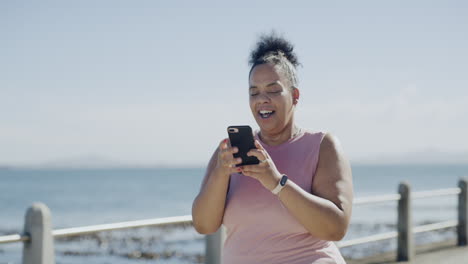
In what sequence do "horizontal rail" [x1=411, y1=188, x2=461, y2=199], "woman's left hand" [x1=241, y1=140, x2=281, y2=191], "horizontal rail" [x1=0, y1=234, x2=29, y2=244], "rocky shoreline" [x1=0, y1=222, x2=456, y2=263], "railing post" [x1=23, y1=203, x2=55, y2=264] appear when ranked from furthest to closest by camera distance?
1. "rocky shoreline" [x1=0, y1=222, x2=456, y2=263]
2. "horizontal rail" [x1=411, y1=188, x2=461, y2=199]
3. "railing post" [x1=23, y1=203, x2=55, y2=264]
4. "horizontal rail" [x1=0, y1=234, x2=29, y2=244]
5. "woman's left hand" [x1=241, y1=140, x2=281, y2=191]

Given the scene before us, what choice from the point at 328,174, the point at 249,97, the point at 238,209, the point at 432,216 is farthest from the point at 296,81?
the point at 432,216

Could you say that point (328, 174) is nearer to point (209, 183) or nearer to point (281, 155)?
point (281, 155)

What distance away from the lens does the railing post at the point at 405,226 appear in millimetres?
8281

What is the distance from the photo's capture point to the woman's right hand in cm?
229

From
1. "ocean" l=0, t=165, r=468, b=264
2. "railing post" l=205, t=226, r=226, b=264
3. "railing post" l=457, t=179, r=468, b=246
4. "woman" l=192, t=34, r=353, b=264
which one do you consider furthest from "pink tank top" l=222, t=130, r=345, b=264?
"ocean" l=0, t=165, r=468, b=264

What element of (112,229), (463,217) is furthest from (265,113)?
(463,217)

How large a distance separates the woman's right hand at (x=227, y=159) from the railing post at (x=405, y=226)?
20.9 feet

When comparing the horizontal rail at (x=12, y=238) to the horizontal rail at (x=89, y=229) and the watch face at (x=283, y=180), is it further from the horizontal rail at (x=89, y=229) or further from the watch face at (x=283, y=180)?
the watch face at (x=283, y=180)

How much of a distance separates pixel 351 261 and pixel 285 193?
234 inches

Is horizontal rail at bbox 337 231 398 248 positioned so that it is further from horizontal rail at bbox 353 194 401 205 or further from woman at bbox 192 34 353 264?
woman at bbox 192 34 353 264

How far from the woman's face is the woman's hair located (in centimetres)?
4

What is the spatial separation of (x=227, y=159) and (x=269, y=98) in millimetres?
317

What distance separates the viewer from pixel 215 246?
5367mm

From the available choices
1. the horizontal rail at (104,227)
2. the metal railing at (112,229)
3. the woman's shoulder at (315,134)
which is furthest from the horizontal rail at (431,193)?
the woman's shoulder at (315,134)
